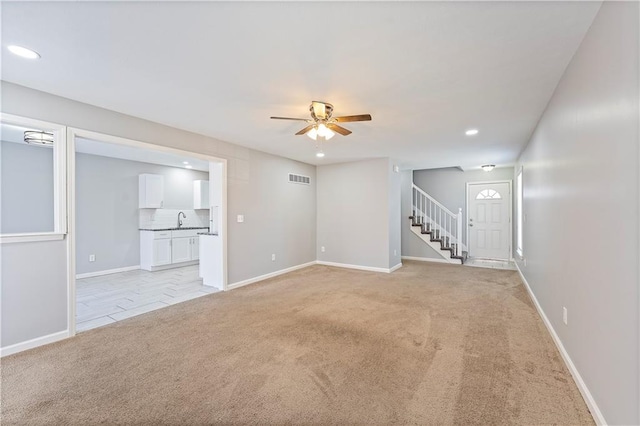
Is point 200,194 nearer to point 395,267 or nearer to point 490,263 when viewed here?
point 395,267

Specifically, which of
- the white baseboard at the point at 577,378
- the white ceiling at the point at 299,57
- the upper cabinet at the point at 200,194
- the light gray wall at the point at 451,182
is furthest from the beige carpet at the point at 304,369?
the light gray wall at the point at 451,182

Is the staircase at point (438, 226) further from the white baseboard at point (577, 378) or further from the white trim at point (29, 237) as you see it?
the white trim at point (29, 237)

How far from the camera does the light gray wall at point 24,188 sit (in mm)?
4707

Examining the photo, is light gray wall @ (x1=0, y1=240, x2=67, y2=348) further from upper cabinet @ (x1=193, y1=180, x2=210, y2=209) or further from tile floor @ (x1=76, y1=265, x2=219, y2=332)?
upper cabinet @ (x1=193, y1=180, x2=210, y2=209)

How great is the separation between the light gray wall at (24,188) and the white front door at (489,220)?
30.8 ft

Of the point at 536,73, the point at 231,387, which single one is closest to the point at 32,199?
the point at 231,387

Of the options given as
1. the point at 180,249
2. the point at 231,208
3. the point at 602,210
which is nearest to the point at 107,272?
the point at 180,249

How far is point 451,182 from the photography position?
8.05 m

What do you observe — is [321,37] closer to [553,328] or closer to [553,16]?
[553,16]

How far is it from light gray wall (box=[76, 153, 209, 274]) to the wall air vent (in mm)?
3485

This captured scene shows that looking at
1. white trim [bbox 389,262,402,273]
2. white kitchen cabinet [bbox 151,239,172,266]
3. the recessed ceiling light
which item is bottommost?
white trim [bbox 389,262,402,273]

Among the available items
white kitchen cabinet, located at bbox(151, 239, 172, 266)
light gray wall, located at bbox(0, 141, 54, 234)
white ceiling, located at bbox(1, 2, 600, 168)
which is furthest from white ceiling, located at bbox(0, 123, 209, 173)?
white kitchen cabinet, located at bbox(151, 239, 172, 266)

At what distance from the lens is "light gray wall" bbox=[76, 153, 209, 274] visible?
5625mm

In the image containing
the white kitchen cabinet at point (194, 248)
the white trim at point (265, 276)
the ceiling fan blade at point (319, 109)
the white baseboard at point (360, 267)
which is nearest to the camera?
the ceiling fan blade at point (319, 109)
